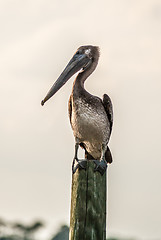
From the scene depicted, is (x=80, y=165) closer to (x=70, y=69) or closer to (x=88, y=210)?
(x=88, y=210)

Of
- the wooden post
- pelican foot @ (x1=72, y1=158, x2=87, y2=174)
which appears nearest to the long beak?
pelican foot @ (x1=72, y1=158, x2=87, y2=174)

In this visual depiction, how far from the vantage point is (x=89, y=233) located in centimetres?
592

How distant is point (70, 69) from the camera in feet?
29.2

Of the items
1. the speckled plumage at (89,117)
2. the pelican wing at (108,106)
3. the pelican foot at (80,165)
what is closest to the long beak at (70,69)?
the speckled plumage at (89,117)

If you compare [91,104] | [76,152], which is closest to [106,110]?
[91,104]

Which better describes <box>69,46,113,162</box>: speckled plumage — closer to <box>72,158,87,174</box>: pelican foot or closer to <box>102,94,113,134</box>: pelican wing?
<box>102,94,113,134</box>: pelican wing

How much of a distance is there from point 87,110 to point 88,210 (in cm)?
270

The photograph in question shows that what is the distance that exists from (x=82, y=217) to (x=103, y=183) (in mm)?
410

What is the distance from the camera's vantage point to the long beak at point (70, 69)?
8434 millimetres

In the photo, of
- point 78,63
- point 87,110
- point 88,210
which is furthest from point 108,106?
point 88,210

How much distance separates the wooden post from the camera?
5930mm

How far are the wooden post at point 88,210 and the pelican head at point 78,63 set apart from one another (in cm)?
252

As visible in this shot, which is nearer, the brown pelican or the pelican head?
the brown pelican

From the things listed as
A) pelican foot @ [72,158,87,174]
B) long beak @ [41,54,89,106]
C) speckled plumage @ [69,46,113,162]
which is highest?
long beak @ [41,54,89,106]
